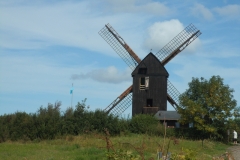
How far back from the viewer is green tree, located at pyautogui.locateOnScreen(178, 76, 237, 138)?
42.7 meters

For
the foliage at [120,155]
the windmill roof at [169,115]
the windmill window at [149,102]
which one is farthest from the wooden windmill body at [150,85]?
the foliage at [120,155]

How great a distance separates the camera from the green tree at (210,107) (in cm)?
4272

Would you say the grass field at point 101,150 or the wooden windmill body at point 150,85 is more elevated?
the wooden windmill body at point 150,85

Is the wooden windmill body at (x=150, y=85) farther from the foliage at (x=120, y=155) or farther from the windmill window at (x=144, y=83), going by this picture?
the foliage at (x=120, y=155)

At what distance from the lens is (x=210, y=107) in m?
43.8

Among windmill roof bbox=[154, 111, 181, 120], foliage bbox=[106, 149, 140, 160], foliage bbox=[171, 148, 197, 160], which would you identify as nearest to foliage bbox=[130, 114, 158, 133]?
windmill roof bbox=[154, 111, 181, 120]

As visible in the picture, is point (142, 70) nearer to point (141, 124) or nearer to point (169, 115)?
point (169, 115)

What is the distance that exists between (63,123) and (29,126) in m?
3.03

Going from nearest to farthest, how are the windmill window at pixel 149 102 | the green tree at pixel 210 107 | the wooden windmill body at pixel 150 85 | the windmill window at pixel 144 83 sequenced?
1. the green tree at pixel 210 107
2. the wooden windmill body at pixel 150 85
3. the windmill window at pixel 144 83
4. the windmill window at pixel 149 102

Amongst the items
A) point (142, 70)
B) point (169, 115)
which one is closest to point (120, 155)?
point (142, 70)

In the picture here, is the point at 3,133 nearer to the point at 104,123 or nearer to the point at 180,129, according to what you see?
the point at 104,123

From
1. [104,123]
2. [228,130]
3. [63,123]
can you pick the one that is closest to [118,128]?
[104,123]

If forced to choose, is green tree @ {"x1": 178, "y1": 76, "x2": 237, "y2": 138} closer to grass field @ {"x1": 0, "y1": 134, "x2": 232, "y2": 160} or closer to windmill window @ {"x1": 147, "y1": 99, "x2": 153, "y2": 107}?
windmill window @ {"x1": 147, "y1": 99, "x2": 153, "y2": 107}

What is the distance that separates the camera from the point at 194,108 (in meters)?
42.9
